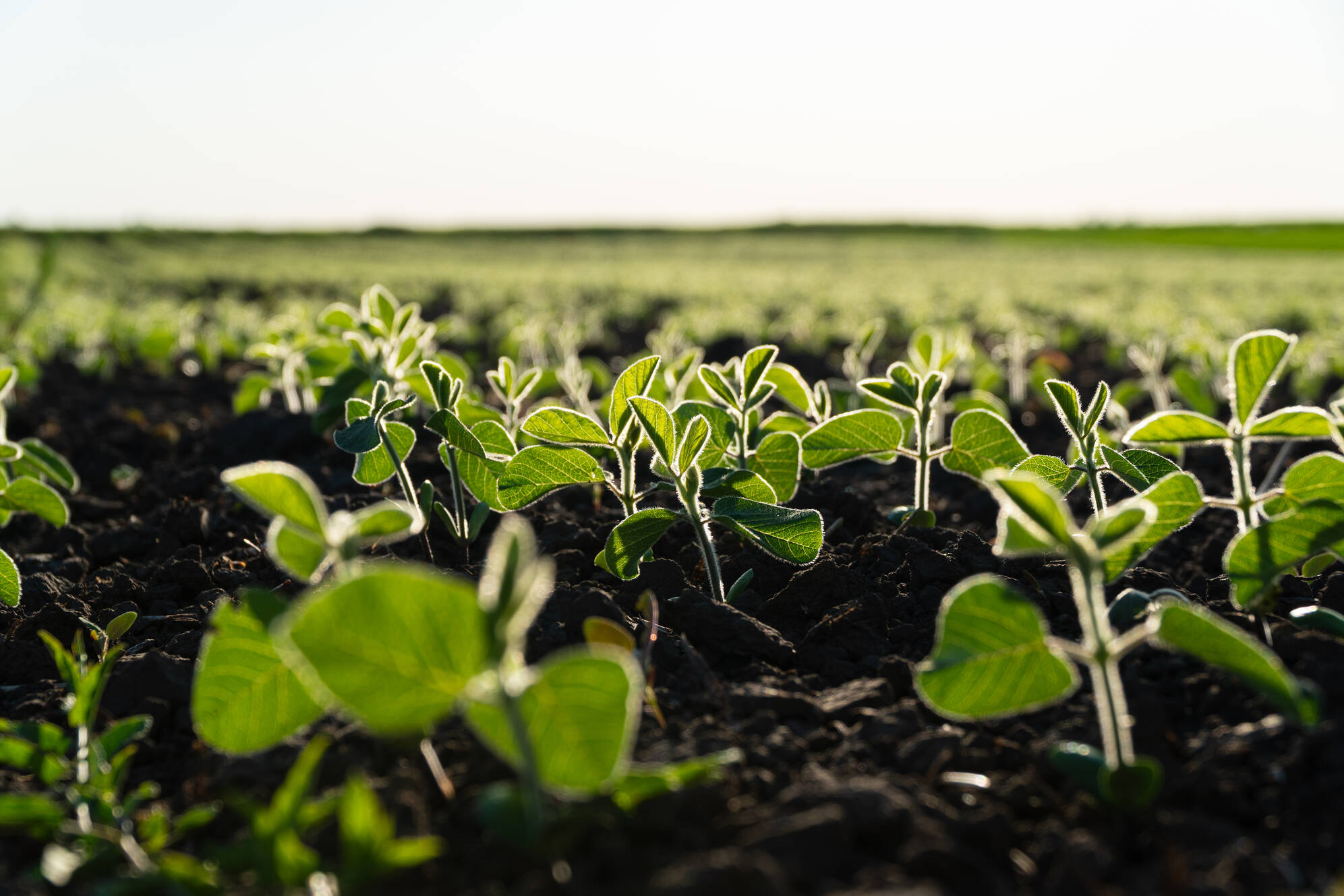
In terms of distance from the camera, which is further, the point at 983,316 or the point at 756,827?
the point at 983,316

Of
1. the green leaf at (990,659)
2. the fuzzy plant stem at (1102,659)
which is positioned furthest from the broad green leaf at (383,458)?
the fuzzy plant stem at (1102,659)

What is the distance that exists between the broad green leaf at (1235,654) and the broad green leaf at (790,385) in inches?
51.8

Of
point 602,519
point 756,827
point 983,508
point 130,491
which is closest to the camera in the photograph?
point 756,827

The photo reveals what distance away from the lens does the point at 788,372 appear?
2.43 m

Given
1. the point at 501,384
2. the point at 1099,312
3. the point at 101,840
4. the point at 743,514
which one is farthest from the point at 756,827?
the point at 1099,312

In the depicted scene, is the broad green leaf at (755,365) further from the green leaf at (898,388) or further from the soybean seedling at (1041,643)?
the soybean seedling at (1041,643)

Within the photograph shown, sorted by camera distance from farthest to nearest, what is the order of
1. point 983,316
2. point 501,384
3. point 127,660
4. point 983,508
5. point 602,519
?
point 983,316 < point 983,508 < point 602,519 < point 501,384 < point 127,660

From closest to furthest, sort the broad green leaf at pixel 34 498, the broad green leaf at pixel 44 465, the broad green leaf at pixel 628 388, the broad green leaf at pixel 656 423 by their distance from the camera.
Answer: the broad green leaf at pixel 656 423 < the broad green leaf at pixel 628 388 < the broad green leaf at pixel 34 498 < the broad green leaf at pixel 44 465

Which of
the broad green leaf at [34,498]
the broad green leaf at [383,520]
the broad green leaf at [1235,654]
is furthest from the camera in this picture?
the broad green leaf at [34,498]

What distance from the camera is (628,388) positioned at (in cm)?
191

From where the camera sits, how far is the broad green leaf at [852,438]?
2.06 metres

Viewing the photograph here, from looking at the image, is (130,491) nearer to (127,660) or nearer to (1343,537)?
(127,660)

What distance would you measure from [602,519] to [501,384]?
0.52 meters

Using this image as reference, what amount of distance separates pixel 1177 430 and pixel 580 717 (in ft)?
3.80
